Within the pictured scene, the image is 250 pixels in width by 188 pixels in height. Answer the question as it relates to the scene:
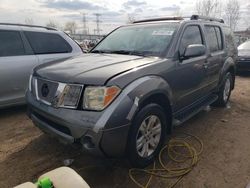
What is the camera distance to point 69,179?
1766 mm

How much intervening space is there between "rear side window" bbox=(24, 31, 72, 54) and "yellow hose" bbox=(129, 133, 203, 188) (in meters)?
3.24

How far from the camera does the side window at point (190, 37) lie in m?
4.12

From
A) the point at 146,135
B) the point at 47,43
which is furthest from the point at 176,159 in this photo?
the point at 47,43

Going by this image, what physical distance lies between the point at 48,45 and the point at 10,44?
81 cm

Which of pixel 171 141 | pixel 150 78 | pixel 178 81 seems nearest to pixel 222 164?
pixel 171 141

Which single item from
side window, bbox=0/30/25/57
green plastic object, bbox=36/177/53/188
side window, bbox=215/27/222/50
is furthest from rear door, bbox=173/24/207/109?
side window, bbox=0/30/25/57

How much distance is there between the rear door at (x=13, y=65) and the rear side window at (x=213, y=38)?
11.1 ft

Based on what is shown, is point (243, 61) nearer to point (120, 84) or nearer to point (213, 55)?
point (213, 55)

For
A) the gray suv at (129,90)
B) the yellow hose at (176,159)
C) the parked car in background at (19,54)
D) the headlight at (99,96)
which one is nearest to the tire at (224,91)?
the gray suv at (129,90)

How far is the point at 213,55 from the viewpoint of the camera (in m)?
5.11

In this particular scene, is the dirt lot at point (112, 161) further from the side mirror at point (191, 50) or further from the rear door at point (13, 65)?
the side mirror at point (191, 50)

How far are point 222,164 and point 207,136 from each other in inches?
36.7

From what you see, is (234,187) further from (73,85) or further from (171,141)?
(73,85)

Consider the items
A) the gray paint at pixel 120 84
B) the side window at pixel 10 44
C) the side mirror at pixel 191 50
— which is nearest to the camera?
the gray paint at pixel 120 84
